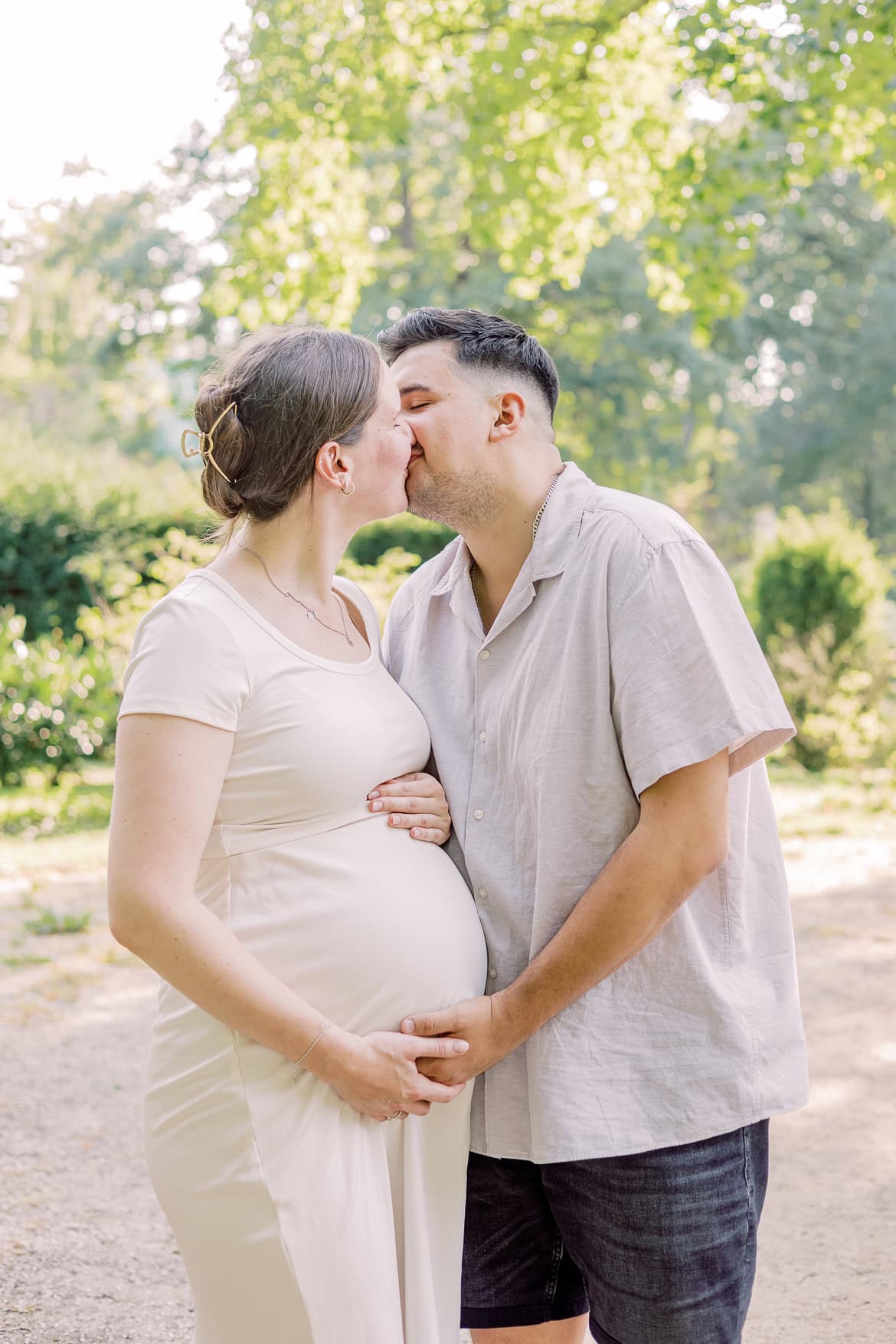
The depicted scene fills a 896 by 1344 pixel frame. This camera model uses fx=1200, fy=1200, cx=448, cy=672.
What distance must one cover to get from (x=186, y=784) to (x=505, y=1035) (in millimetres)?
685

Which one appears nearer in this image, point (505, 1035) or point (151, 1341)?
point (505, 1035)

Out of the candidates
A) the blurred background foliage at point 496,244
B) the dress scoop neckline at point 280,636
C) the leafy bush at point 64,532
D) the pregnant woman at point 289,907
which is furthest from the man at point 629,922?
A: the leafy bush at point 64,532

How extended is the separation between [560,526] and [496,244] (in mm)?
7599

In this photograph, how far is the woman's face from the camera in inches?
85.9

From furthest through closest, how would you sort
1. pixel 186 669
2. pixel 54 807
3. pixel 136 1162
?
pixel 54 807 → pixel 136 1162 → pixel 186 669

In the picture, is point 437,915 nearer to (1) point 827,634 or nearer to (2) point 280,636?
(2) point 280,636

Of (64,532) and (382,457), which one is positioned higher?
(382,457)

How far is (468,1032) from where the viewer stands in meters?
1.98

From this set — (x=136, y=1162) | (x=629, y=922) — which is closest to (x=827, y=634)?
(x=136, y=1162)

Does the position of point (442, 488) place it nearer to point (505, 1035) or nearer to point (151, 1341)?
point (505, 1035)

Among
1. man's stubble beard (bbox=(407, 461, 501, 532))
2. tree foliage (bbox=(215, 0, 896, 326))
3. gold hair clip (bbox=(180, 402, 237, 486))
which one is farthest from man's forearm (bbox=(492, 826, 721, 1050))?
tree foliage (bbox=(215, 0, 896, 326))

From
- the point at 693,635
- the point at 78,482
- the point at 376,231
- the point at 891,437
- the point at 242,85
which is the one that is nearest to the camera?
the point at 693,635

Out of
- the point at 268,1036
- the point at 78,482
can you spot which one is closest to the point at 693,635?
the point at 268,1036

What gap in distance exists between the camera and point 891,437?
29.8 m
